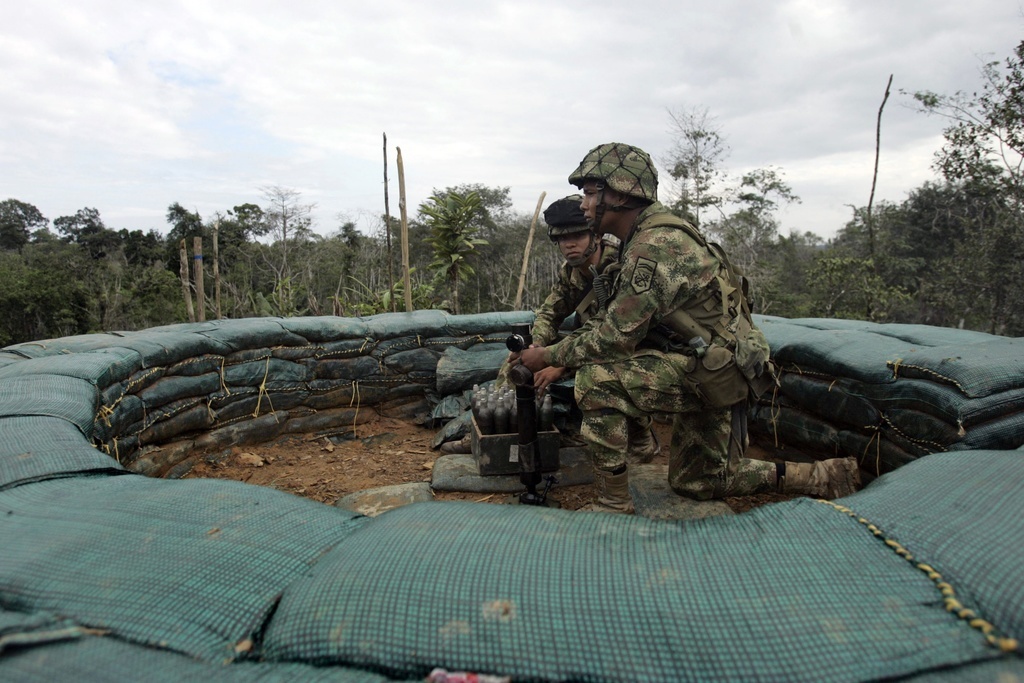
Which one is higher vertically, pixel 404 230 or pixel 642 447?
pixel 404 230

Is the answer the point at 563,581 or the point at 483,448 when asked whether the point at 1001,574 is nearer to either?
the point at 563,581

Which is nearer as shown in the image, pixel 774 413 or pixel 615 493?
pixel 615 493

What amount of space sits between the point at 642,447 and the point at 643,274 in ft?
5.26

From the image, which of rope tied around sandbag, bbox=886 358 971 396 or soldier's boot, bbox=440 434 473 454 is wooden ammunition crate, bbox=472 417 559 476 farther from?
rope tied around sandbag, bbox=886 358 971 396

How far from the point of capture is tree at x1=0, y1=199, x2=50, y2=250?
26531mm

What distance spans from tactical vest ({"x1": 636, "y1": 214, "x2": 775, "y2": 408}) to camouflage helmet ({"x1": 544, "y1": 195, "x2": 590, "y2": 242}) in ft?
2.70

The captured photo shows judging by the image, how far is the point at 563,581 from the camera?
106 cm

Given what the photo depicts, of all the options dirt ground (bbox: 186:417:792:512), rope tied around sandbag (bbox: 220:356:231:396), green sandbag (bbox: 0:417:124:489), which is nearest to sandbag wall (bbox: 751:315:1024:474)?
dirt ground (bbox: 186:417:792:512)

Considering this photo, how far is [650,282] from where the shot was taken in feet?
7.96

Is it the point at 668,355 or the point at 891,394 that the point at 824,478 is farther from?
the point at 668,355

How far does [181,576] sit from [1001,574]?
1515mm

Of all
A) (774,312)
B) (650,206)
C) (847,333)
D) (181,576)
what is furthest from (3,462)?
(774,312)

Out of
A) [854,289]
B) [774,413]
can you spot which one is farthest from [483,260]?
[774,413]

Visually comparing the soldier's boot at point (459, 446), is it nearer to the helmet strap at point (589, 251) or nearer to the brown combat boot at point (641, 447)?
the brown combat boot at point (641, 447)
